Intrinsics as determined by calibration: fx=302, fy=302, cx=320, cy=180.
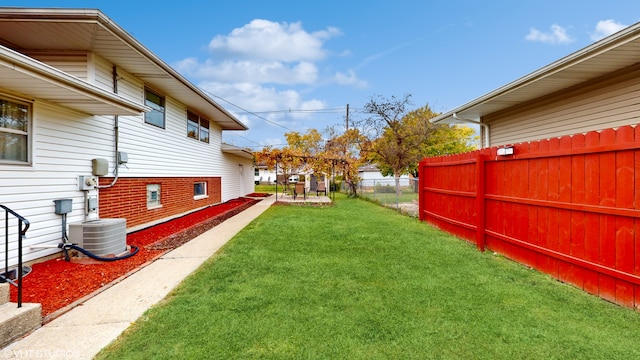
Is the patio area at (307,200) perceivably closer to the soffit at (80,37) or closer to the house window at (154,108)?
the house window at (154,108)

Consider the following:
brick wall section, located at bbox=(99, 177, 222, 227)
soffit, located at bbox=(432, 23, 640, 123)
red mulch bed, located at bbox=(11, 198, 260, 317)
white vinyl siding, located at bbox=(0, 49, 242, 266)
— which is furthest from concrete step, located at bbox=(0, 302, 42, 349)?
soffit, located at bbox=(432, 23, 640, 123)

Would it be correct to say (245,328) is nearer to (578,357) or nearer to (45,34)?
(578,357)

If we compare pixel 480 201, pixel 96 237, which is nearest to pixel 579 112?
pixel 480 201

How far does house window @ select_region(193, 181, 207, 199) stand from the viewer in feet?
36.0

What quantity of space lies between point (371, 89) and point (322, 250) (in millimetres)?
18102

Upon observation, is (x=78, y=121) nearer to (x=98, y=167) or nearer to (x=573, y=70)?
(x=98, y=167)

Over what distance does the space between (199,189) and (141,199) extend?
13.3 feet

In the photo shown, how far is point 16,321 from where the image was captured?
243cm

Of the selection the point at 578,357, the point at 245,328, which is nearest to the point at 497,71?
the point at 578,357

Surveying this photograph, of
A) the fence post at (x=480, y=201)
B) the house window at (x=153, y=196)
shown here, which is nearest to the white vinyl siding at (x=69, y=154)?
the house window at (x=153, y=196)

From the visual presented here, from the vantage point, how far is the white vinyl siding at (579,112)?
4836mm

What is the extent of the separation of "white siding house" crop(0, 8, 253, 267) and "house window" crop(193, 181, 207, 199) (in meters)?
2.21

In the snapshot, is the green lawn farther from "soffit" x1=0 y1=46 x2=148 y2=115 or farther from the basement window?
the basement window

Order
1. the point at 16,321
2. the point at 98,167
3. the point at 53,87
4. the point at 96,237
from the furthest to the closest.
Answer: the point at 98,167
the point at 96,237
the point at 53,87
the point at 16,321
